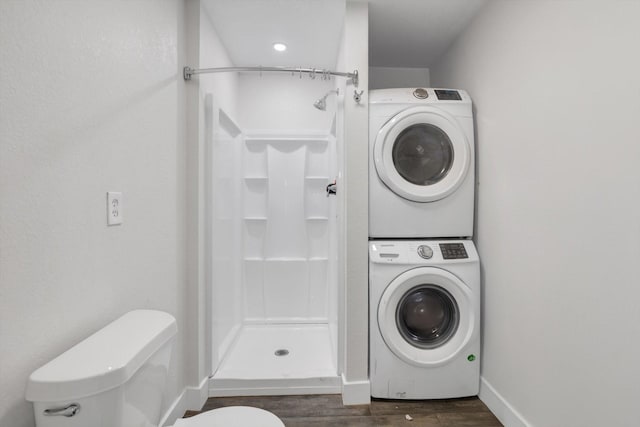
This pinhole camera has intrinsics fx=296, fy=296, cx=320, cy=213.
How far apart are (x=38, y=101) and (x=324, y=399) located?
6.35 ft

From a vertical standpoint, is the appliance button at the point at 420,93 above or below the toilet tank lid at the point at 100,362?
above

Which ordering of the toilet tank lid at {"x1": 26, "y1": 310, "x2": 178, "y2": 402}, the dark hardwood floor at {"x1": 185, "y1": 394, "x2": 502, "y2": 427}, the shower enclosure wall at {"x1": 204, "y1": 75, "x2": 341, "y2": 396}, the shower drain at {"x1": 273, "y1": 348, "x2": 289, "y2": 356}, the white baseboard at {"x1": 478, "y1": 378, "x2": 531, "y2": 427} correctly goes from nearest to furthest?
the toilet tank lid at {"x1": 26, "y1": 310, "x2": 178, "y2": 402} → the white baseboard at {"x1": 478, "y1": 378, "x2": 531, "y2": 427} → the dark hardwood floor at {"x1": 185, "y1": 394, "x2": 502, "y2": 427} → the shower drain at {"x1": 273, "y1": 348, "x2": 289, "y2": 356} → the shower enclosure wall at {"x1": 204, "y1": 75, "x2": 341, "y2": 396}

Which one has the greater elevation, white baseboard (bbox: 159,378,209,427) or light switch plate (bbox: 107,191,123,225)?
light switch plate (bbox: 107,191,123,225)

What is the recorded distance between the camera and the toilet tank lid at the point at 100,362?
0.70m

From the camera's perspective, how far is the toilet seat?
1.01m

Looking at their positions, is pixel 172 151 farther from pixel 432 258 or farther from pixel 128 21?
pixel 432 258

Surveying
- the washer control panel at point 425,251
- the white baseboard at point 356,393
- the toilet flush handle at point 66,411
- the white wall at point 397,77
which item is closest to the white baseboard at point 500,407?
the white baseboard at point 356,393

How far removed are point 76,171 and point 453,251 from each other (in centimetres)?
183

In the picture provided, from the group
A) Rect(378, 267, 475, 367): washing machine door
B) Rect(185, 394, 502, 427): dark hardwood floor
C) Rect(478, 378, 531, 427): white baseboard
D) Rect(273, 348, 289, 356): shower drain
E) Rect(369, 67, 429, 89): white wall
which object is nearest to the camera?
Rect(478, 378, 531, 427): white baseboard

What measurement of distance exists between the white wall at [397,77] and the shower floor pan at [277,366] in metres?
2.31

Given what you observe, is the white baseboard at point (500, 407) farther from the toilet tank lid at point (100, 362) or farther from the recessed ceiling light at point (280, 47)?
the recessed ceiling light at point (280, 47)

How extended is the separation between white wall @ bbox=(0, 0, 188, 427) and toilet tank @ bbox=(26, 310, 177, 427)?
100mm

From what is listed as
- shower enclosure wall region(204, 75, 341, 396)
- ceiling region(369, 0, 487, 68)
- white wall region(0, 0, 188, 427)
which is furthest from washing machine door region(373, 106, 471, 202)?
white wall region(0, 0, 188, 427)

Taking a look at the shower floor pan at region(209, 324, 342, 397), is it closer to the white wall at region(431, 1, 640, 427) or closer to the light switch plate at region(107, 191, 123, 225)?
the white wall at region(431, 1, 640, 427)
